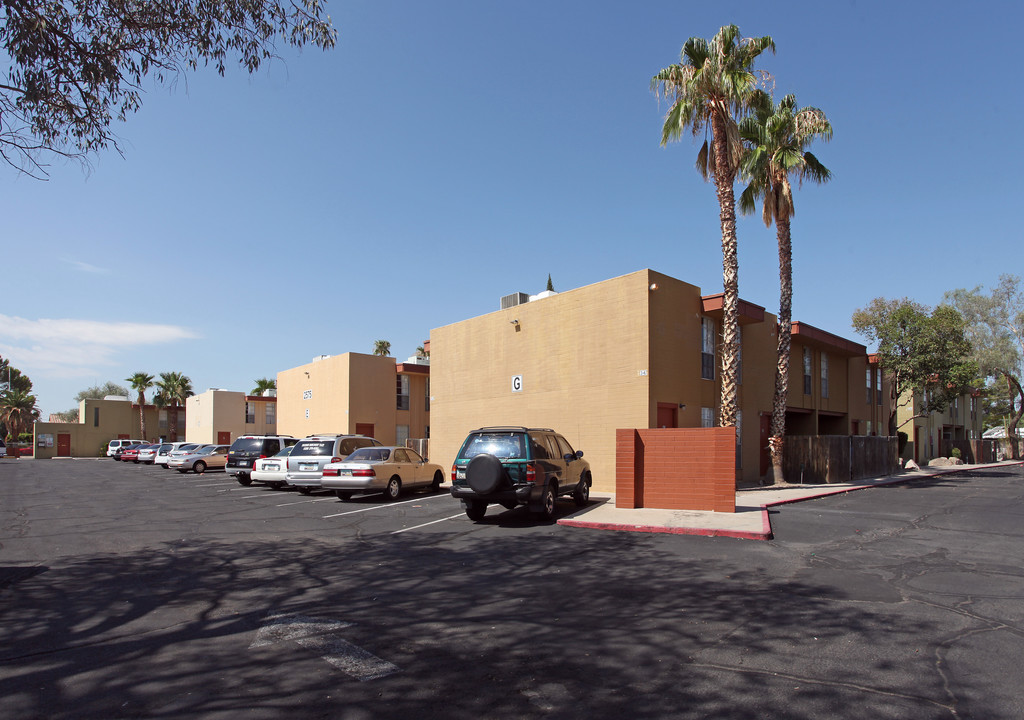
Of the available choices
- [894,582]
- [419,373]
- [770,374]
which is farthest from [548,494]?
[419,373]

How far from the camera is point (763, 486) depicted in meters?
21.2

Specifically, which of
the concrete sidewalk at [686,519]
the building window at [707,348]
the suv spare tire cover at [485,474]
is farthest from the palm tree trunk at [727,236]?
the suv spare tire cover at [485,474]

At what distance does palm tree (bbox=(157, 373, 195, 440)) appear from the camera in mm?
64438

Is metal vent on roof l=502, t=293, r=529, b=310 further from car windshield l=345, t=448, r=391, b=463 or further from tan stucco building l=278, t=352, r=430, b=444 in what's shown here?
tan stucco building l=278, t=352, r=430, b=444

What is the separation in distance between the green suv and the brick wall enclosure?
61.8 inches

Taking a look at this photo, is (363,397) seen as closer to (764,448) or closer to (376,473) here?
(376,473)

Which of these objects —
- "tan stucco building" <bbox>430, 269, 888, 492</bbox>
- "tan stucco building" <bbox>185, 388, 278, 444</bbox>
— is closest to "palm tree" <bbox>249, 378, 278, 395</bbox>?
"tan stucco building" <bbox>185, 388, 278, 444</bbox>

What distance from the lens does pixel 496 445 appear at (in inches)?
513

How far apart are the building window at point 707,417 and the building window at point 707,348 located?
3.59 ft

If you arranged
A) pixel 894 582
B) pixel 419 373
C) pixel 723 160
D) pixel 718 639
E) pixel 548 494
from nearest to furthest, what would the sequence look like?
pixel 718 639, pixel 894 582, pixel 548 494, pixel 723 160, pixel 419 373

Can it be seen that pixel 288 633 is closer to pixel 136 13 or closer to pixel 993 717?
pixel 993 717

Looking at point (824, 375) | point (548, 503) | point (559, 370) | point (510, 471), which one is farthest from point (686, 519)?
point (824, 375)

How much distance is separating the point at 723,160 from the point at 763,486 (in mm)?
10652

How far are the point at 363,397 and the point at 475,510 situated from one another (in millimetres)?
21761
